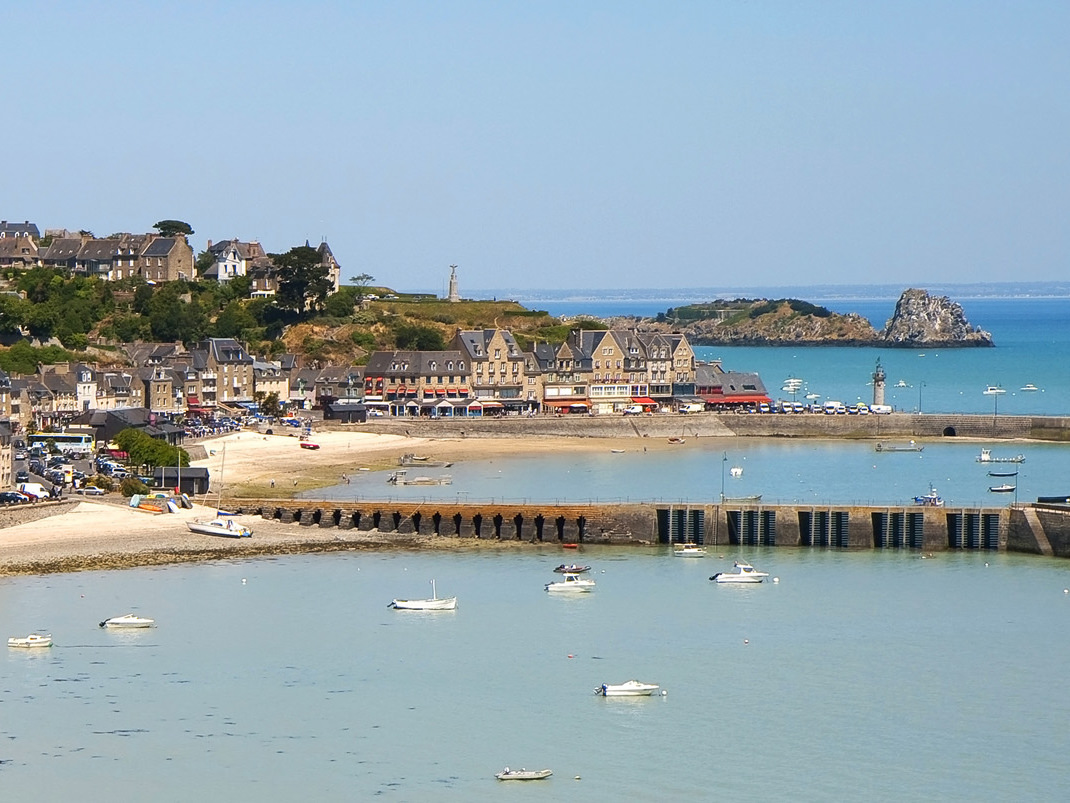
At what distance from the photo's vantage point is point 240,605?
47.4 meters

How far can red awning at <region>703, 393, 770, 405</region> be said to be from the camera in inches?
4026

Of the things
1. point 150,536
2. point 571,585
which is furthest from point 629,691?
point 150,536

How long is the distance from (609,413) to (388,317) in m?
18.5

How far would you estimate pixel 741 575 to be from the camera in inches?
2025

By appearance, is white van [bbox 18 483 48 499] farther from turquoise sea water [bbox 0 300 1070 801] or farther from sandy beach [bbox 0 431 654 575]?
turquoise sea water [bbox 0 300 1070 801]

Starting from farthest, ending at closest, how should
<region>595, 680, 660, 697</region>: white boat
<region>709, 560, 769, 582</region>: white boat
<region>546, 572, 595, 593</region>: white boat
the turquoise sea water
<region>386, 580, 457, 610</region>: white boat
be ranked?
<region>709, 560, 769, 582</region>: white boat → <region>546, 572, 595, 593</region>: white boat → <region>386, 580, 457, 610</region>: white boat → <region>595, 680, 660, 697</region>: white boat → the turquoise sea water

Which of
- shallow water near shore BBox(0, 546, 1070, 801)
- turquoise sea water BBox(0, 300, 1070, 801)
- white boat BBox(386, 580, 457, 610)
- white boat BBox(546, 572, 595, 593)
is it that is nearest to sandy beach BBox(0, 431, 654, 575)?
turquoise sea water BBox(0, 300, 1070, 801)

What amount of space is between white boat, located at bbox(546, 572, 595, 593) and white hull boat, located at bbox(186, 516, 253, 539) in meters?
10.9

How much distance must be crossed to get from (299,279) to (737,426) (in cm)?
2740

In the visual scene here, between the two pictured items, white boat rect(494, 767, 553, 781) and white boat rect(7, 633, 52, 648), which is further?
white boat rect(7, 633, 52, 648)

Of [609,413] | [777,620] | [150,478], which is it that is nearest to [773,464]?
[609,413]

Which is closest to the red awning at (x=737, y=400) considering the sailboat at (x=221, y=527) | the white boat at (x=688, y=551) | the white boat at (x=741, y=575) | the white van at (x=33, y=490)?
the white boat at (x=688, y=551)

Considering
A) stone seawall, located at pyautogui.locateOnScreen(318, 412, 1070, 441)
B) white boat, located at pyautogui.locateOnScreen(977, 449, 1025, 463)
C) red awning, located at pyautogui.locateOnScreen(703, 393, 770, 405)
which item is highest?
red awning, located at pyautogui.locateOnScreen(703, 393, 770, 405)

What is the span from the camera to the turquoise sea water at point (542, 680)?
34.3m
